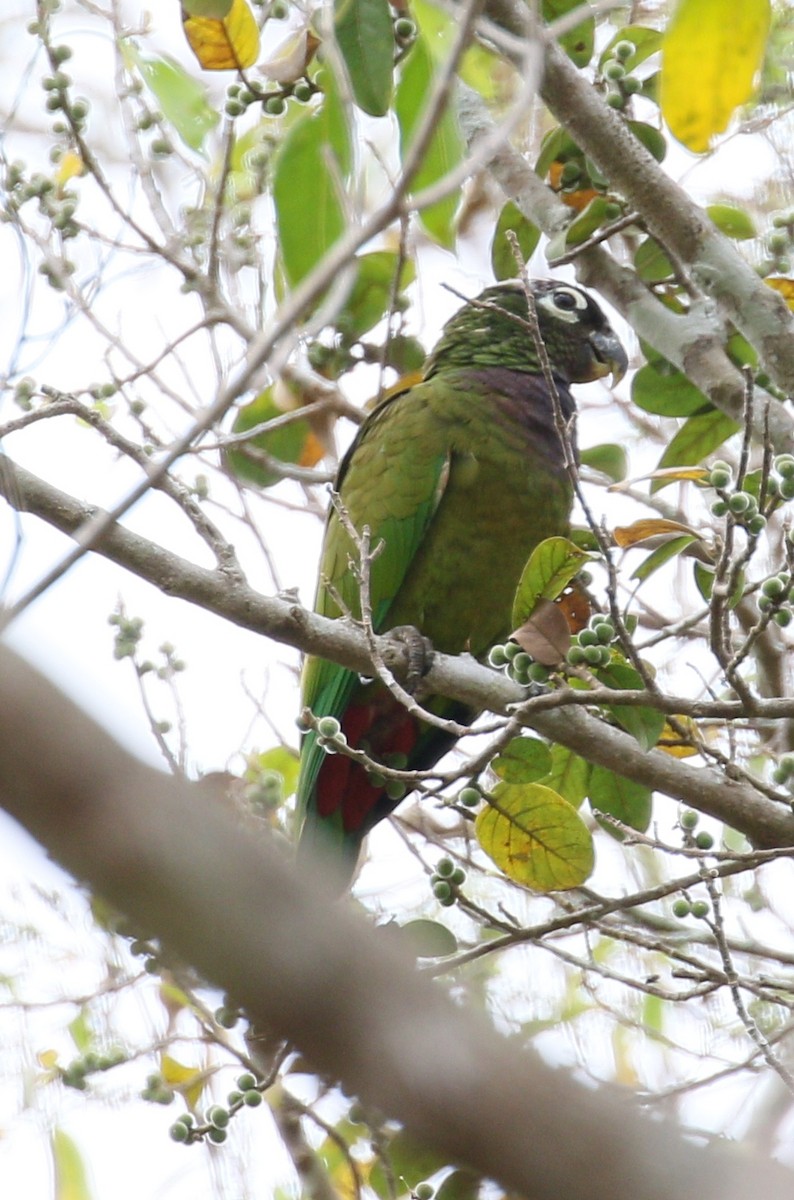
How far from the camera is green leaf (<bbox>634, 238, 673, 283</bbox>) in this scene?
3117mm

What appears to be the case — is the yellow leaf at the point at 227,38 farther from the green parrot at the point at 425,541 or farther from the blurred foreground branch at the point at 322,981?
the blurred foreground branch at the point at 322,981

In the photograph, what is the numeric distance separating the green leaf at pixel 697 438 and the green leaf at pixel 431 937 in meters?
1.19

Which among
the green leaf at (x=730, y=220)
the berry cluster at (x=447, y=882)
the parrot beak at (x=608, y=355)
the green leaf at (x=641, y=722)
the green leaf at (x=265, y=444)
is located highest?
the parrot beak at (x=608, y=355)

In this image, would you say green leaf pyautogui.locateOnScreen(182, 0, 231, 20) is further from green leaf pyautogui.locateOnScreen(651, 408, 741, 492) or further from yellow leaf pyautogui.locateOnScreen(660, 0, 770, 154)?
green leaf pyautogui.locateOnScreen(651, 408, 741, 492)

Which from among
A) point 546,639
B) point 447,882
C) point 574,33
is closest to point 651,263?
point 574,33

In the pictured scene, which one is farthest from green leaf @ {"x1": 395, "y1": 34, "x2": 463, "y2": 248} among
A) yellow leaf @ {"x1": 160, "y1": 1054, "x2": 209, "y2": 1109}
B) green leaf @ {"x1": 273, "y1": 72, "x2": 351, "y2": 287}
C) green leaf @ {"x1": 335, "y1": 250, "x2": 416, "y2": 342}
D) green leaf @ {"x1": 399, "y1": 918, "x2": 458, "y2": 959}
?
yellow leaf @ {"x1": 160, "y1": 1054, "x2": 209, "y2": 1109}

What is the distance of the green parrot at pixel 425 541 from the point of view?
10.9 feet

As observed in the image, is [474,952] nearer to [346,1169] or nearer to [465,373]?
[346,1169]

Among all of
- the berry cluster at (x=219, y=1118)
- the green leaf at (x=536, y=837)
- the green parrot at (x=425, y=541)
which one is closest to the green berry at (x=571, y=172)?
the green parrot at (x=425, y=541)

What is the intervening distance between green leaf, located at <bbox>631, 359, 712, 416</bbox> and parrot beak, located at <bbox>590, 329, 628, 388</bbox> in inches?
29.8

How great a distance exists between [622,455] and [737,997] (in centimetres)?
143

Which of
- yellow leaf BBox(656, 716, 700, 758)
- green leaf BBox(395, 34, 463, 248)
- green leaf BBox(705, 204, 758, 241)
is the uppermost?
green leaf BBox(705, 204, 758, 241)

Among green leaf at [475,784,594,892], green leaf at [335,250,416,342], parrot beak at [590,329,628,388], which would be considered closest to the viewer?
green leaf at [475,784,594,892]

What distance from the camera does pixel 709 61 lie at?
198cm
